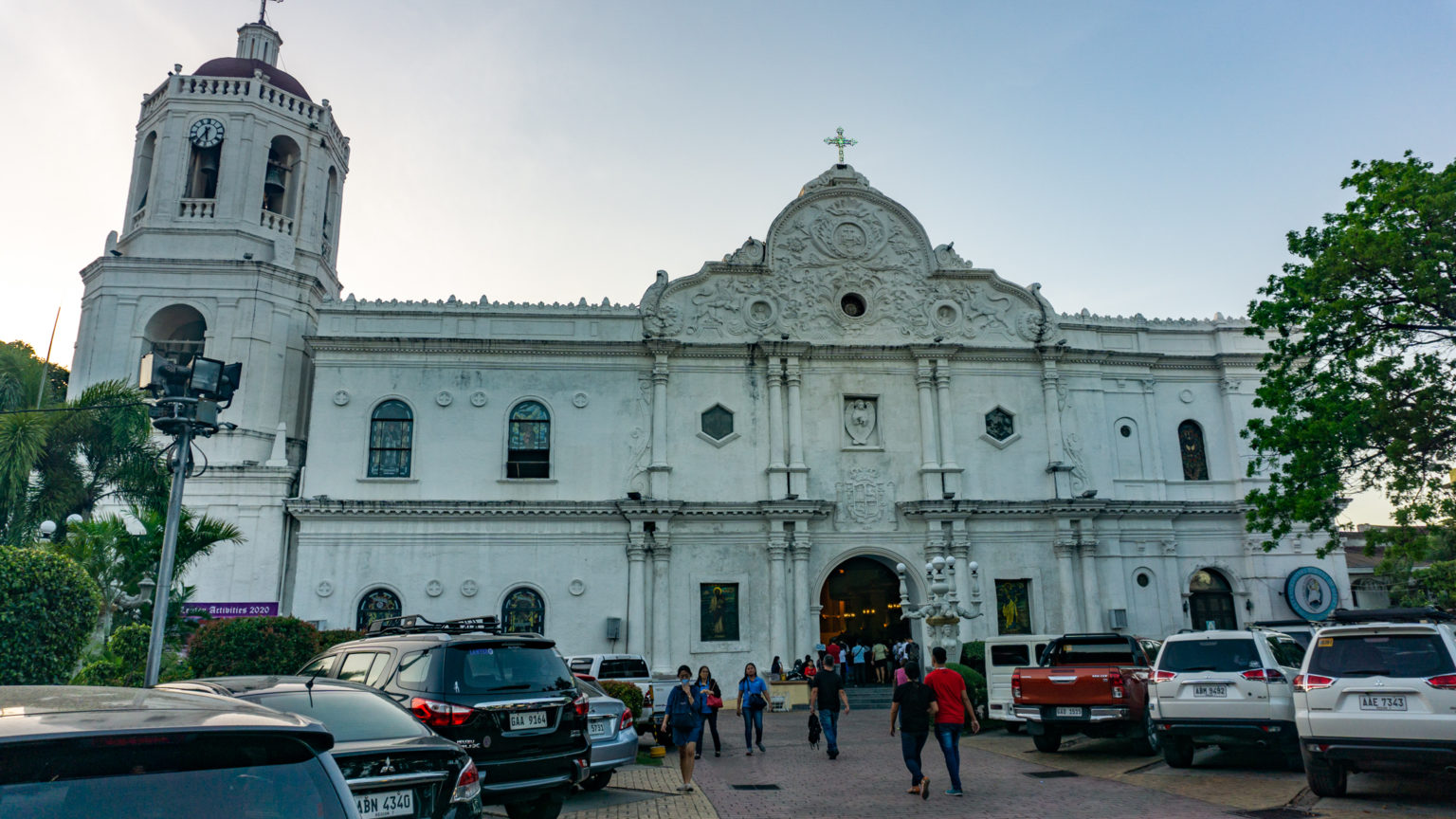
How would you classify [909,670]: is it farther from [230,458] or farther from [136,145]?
[136,145]

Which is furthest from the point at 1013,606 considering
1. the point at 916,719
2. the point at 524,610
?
the point at 916,719

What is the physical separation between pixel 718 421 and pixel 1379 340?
636 inches

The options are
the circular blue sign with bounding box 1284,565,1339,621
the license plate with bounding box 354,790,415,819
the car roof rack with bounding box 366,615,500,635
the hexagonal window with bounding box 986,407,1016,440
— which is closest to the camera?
the license plate with bounding box 354,790,415,819

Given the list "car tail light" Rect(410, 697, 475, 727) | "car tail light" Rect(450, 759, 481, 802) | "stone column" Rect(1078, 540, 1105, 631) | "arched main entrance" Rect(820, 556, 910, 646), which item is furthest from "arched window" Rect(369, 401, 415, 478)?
"car tail light" Rect(450, 759, 481, 802)

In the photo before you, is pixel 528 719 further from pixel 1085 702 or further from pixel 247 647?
pixel 247 647

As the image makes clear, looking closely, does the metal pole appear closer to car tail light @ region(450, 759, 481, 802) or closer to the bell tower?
car tail light @ region(450, 759, 481, 802)

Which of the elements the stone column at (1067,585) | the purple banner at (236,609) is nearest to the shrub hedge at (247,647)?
the purple banner at (236,609)

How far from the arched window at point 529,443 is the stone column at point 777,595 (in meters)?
6.75

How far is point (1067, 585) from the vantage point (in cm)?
2659

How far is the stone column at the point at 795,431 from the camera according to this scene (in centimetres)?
2647

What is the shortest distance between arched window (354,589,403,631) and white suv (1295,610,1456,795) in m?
21.4

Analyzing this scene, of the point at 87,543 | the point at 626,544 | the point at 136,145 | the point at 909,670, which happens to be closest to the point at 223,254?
the point at 136,145

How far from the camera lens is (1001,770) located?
12852mm

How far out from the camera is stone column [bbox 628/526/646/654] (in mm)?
24938
